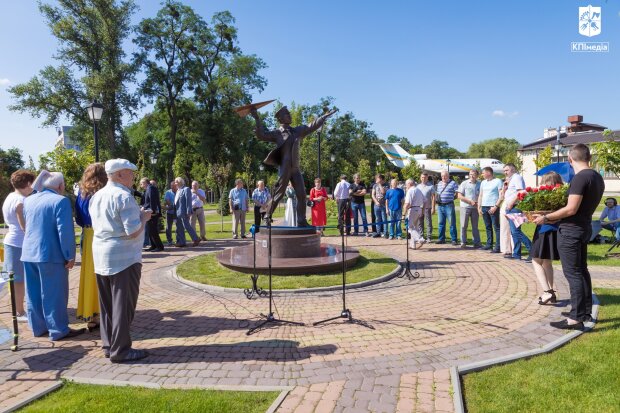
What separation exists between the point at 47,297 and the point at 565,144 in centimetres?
6760

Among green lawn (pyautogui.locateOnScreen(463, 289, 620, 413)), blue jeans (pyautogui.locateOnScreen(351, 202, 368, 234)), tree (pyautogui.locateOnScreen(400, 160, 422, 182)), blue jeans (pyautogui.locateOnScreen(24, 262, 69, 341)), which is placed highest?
tree (pyautogui.locateOnScreen(400, 160, 422, 182))

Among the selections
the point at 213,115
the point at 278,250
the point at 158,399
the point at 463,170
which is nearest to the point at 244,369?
the point at 158,399

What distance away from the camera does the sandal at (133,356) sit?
13.3 ft

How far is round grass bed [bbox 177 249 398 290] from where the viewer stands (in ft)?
22.7

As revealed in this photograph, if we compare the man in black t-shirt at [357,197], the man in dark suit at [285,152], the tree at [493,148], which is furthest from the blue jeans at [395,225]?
the tree at [493,148]

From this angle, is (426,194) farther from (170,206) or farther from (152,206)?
(170,206)

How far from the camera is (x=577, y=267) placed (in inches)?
184

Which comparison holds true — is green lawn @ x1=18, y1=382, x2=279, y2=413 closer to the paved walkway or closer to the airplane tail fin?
the paved walkway

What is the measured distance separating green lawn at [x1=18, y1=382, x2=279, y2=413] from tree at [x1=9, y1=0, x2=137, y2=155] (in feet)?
104

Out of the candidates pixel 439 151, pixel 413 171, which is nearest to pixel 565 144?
pixel 413 171

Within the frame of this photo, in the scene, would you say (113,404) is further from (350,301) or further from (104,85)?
(104,85)

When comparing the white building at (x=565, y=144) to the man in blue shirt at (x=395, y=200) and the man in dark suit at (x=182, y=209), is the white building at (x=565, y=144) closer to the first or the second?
the man in blue shirt at (x=395, y=200)

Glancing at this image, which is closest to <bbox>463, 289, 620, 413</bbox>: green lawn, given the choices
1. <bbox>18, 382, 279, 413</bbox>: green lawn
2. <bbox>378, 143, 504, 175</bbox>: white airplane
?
<bbox>18, 382, 279, 413</bbox>: green lawn

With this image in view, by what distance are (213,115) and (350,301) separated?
3690cm
